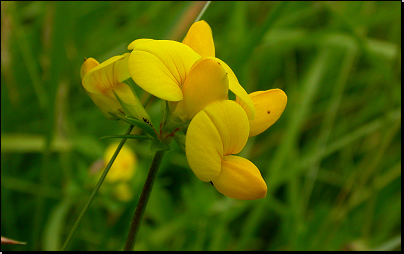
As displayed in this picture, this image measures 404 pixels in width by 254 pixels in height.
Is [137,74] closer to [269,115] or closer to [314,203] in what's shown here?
[269,115]

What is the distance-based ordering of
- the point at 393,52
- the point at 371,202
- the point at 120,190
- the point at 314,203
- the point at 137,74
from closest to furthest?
the point at 137,74, the point at 120,190, the point at 371,202, the point at 393,52, the point at 314,203

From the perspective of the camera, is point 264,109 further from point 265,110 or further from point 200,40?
point 200,40

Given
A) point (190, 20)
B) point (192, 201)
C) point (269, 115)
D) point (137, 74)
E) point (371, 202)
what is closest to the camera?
point (137, 74)

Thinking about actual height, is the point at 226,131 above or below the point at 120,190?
above

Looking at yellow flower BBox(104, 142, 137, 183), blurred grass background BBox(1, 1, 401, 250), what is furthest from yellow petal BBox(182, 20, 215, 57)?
yellow flower BBox(104, 142, 137, 183)

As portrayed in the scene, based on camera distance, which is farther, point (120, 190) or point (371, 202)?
point (371, 202)

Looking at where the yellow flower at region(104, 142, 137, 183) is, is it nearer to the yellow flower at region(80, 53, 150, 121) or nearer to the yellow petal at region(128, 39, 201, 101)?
the yellow flower at region(80, 53, 150, 121)

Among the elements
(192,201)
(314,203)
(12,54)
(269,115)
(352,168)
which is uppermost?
(269,115)

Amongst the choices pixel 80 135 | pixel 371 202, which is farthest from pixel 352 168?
pixel 80 135
